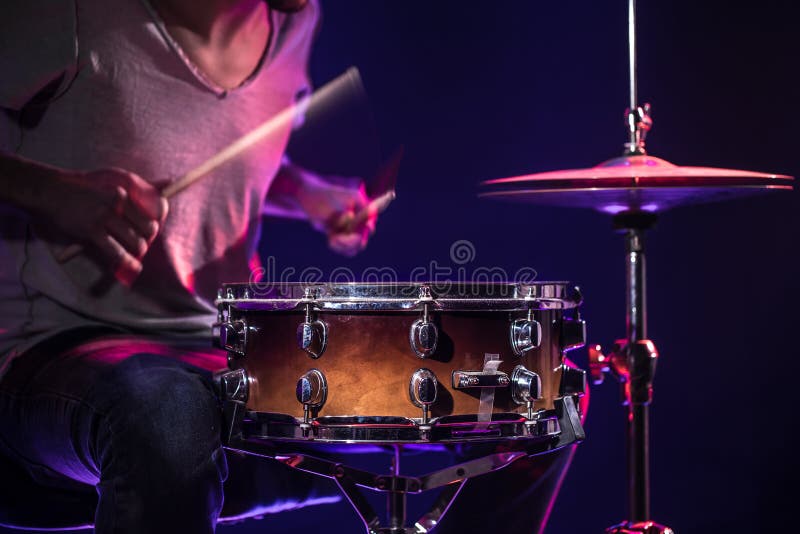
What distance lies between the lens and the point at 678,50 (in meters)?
2.55

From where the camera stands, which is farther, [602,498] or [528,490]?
[602,498]

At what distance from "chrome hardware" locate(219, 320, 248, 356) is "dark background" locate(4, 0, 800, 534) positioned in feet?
3.15

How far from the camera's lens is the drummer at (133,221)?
1.49m

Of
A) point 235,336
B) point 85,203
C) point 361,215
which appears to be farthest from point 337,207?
point 235,336

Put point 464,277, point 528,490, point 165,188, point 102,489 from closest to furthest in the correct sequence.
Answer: point 102,489, point 528,490, point 165,188, point 464,277

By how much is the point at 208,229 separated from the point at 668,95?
1.30 metres

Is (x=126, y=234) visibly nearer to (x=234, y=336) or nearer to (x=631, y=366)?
(x=234, y=336)

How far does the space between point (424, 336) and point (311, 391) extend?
0.20 meters

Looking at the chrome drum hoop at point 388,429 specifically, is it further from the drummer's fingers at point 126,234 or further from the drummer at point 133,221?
the drummer's fingers at point 126,234

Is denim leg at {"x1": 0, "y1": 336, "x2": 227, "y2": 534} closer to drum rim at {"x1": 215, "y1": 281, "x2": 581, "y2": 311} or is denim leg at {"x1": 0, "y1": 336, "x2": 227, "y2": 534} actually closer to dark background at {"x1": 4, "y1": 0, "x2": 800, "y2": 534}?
drum rim at {"x1": 215, "y1": 281, "x2": 581, "y2": 311}

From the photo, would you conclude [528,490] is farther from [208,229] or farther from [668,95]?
[668,95]

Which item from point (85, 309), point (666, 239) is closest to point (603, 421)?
point (666, 239)

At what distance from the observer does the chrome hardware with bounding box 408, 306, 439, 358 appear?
1476 mm

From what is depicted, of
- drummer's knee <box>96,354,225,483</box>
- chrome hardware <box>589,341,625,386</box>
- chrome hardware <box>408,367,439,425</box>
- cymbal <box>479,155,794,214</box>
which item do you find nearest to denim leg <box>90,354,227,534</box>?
drummer's knee <box>96,354,225,483</box>
